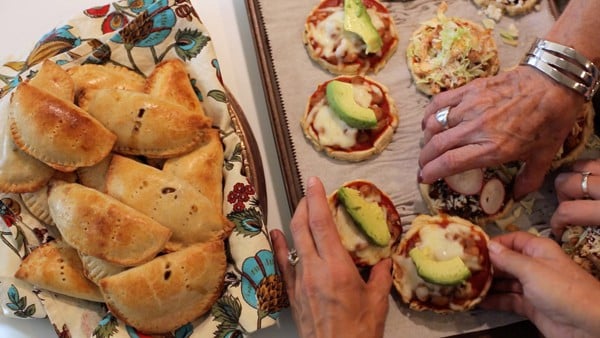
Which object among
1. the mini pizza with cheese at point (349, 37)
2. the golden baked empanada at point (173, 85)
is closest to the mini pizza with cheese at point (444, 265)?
the mini pizza with cheese at point (349, 37)

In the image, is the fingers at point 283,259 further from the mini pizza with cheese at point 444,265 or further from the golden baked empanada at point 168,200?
the mini pizza with cheese at point 444,265

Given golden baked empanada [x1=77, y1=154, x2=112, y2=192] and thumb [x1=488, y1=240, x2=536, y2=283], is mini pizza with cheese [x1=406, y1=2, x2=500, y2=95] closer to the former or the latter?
thumb [x1=488, y1=240, x2=536, y2=283]

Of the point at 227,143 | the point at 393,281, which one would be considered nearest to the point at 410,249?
the point at 393,281

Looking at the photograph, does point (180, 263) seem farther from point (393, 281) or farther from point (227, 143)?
point (393, 281)

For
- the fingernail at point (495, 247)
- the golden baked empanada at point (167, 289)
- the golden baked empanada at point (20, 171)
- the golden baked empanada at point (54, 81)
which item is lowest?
the fingernail at point (495, 247)

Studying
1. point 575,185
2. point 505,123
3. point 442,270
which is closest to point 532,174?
point 575,185
